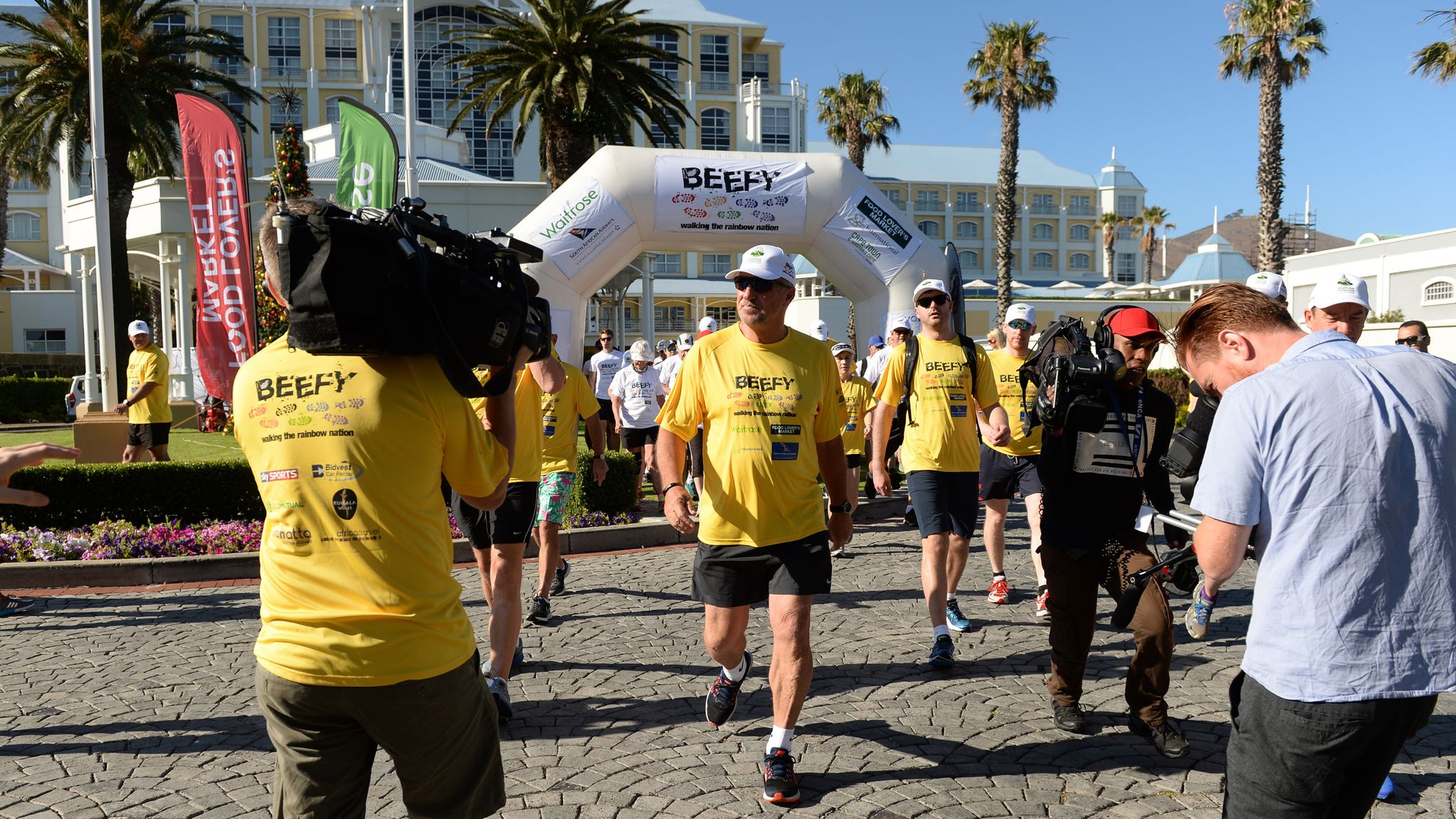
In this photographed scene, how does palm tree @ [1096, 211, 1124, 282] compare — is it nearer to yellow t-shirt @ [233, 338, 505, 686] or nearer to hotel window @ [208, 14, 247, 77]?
hotel window @ [208, 14, 247, 77]

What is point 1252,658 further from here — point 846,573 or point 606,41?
point 606,41

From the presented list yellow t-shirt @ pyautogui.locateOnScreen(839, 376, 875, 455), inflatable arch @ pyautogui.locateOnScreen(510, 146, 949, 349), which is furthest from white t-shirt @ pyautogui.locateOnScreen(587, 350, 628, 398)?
yellow t-shirt @ pyautogui.locateOnScreen(839, 376, 875, 455)

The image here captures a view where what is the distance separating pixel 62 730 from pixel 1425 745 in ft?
20.0

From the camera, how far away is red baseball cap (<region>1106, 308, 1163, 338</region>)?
4840mm

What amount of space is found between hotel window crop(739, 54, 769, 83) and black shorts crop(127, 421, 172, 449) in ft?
196

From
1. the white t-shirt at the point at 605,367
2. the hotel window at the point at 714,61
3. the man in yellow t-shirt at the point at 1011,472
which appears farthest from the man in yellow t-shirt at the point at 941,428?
the hotel window at the point at 714,61

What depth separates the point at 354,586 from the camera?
2.49 m

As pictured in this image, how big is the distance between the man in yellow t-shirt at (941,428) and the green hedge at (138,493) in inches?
267

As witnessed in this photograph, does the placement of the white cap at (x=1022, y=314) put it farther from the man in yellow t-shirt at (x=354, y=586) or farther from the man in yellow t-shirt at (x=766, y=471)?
the man in yellow t-shirt at (x=354, y=586)

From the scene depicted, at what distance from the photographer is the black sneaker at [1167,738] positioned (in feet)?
14.6

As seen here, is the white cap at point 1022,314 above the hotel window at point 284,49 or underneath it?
underneath

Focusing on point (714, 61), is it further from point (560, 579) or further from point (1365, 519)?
point (1365, 519)

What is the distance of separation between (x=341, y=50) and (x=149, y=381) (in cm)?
5200

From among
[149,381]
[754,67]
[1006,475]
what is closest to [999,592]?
[1006,475]
